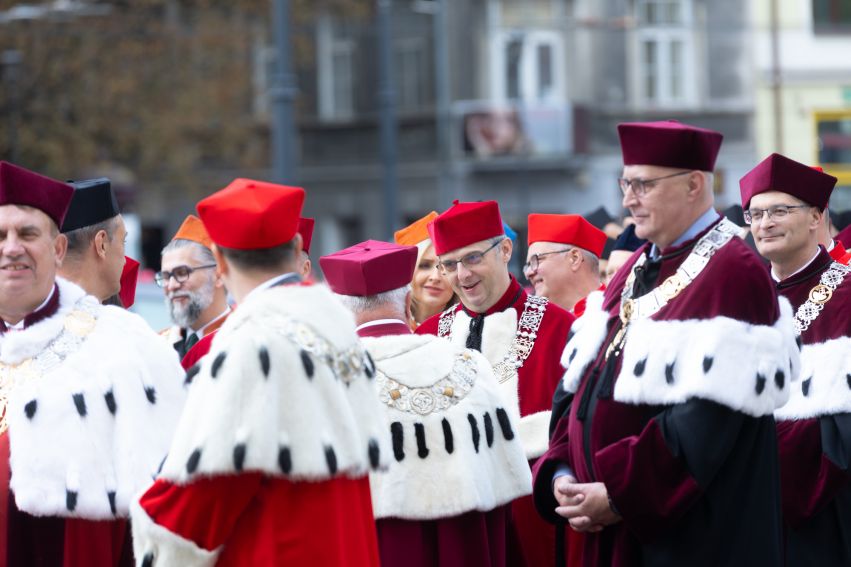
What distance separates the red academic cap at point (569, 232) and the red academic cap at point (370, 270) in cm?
263

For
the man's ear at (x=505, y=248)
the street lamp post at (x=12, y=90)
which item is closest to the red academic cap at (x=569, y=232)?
the man's ear at (x=505, y=248)

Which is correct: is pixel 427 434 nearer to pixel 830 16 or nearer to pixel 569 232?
pixel 569 232

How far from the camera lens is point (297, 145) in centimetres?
3500

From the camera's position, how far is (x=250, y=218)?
13.7ft

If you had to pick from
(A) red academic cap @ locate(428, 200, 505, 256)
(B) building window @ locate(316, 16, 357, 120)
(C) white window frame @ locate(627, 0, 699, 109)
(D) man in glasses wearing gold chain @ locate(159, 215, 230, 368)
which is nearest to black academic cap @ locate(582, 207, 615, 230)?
(D) man in glasses wearing gold chain @ locate(159, 215, 230, 368)

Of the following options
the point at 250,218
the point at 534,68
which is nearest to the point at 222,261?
the point at 250,218

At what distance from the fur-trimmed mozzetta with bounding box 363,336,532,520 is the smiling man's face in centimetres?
116

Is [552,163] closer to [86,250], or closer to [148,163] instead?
[148,163]

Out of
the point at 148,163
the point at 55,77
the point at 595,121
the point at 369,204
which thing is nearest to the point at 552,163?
the point at 595,121

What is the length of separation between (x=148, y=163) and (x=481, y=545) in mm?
24366

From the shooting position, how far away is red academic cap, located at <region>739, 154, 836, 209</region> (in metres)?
6.29

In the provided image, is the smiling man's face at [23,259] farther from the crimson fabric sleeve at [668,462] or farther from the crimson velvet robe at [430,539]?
the crimson fabric sleeve at [668,462]

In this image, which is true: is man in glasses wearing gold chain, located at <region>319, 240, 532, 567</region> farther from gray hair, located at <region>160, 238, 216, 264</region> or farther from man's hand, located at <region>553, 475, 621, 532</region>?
gray hair, located at <region>160, 238, 216, 264</region>

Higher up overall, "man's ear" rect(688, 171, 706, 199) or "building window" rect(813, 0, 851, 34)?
"building window" rect(813, 0, 851, 34)
